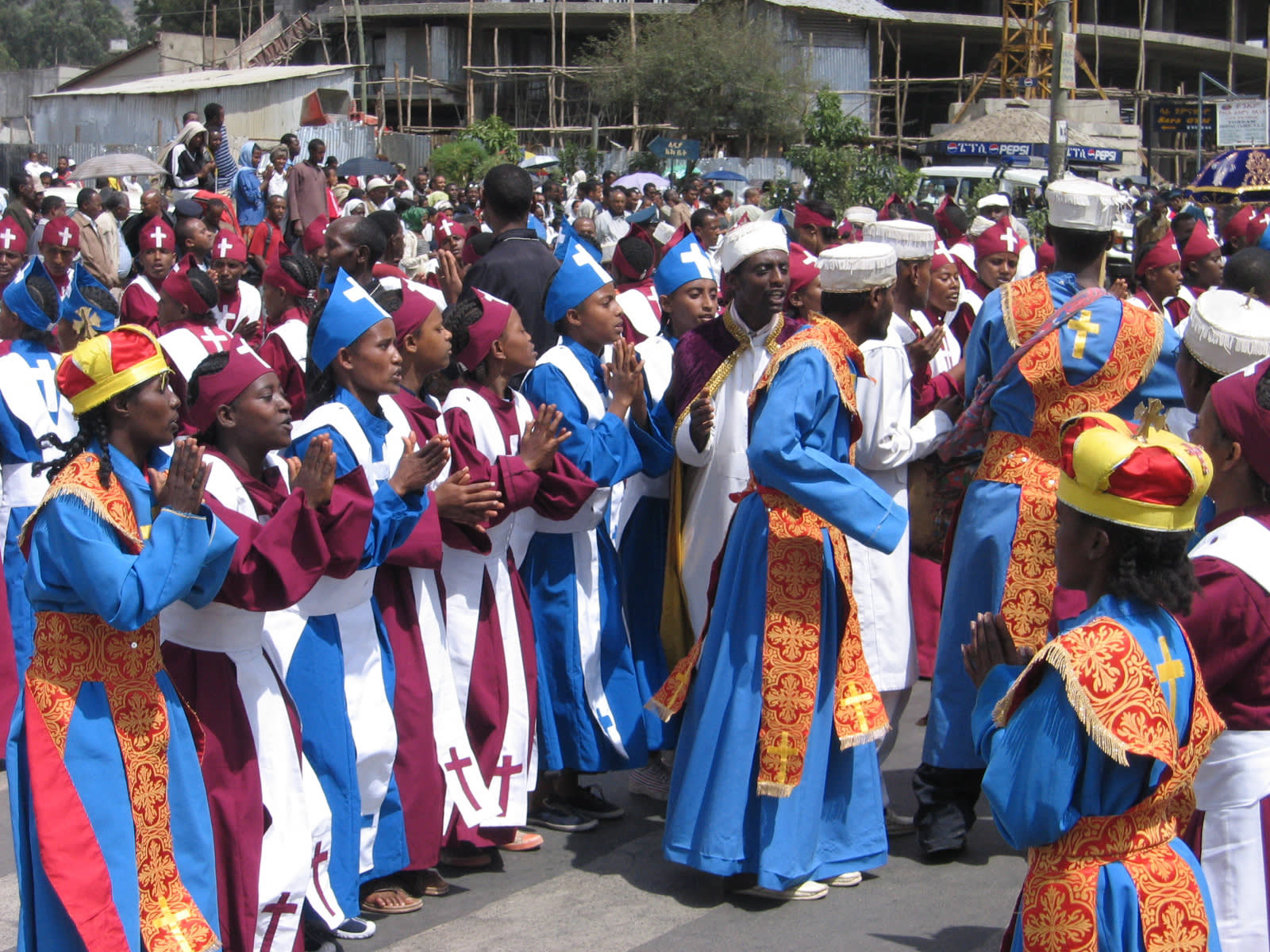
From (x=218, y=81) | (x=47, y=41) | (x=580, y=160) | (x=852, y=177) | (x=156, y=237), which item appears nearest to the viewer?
(x=156, y=237)

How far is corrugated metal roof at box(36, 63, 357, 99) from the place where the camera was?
125 ft

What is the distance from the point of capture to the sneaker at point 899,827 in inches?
217

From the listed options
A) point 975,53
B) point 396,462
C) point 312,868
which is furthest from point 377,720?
point 975,53

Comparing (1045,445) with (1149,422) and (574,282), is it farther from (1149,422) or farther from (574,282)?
(1149,422)

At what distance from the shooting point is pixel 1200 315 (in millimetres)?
4156

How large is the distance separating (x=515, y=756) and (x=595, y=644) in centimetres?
61

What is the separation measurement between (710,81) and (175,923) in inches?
1450

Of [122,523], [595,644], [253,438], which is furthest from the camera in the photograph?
[595,644]

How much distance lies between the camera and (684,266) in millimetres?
6434

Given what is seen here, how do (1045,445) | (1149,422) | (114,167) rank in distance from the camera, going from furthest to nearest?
(114,167) < (1045,445) < (1149,422)

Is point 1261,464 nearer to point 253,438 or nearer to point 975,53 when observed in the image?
point 253,438

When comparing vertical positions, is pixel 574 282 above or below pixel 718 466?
above

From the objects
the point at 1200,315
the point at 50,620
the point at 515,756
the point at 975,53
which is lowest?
the point at 515,756

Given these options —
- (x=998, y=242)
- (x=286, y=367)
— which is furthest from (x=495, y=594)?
(x=998, y=242)
